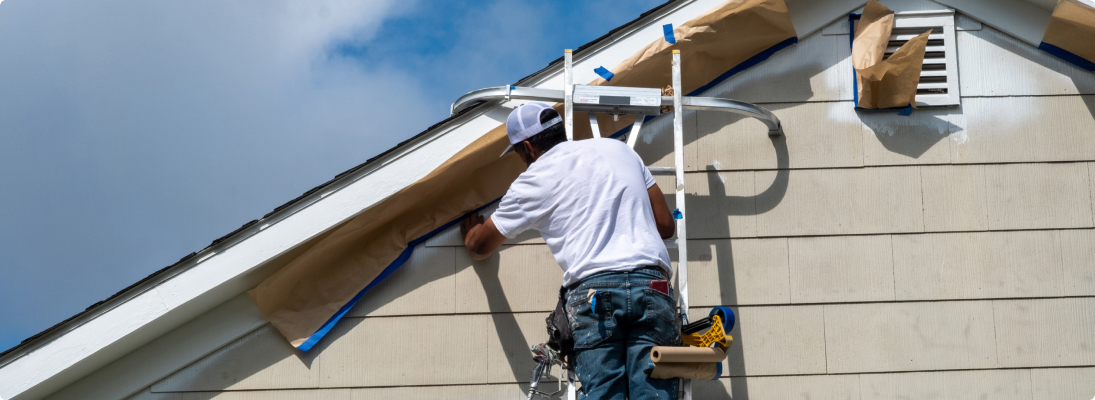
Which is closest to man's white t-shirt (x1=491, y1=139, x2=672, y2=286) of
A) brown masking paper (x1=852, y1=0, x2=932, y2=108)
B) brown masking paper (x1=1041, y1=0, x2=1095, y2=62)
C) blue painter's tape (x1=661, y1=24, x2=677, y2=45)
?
blue painter's tape (x1=661, y1=24, x2=677, y2=45)

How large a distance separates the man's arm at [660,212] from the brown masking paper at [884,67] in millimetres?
1285

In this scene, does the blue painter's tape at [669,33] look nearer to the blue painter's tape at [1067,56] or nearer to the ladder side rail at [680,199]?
the ladder side rail at [680,199]

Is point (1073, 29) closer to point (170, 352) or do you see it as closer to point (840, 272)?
point (840, 272)

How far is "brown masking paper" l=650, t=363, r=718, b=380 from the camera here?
276cm

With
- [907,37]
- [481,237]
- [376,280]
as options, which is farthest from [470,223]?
[907,37]

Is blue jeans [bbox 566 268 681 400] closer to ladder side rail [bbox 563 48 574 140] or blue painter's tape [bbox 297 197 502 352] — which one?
ladder side rail [bbox 563 48 574 140]

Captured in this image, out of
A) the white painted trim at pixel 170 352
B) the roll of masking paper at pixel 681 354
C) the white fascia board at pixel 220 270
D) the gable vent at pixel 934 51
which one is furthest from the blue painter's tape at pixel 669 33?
the white painted trim at pixel 170 352

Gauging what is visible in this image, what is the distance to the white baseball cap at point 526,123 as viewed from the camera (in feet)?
10.7

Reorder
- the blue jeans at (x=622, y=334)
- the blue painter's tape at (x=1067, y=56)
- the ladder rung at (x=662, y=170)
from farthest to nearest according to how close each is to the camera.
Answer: the blue painter's tape at (x=1067, y=56)
the ladder rung at (x=662, y=170)
the blue jeans at (x=622, y=334)

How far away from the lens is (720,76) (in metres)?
4.05

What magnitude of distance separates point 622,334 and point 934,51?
2.33m

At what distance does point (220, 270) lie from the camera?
3535mm

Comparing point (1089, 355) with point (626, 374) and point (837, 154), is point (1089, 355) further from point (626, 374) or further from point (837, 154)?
point (626, 374)

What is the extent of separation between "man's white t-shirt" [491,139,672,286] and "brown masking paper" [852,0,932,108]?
4.45 ft
